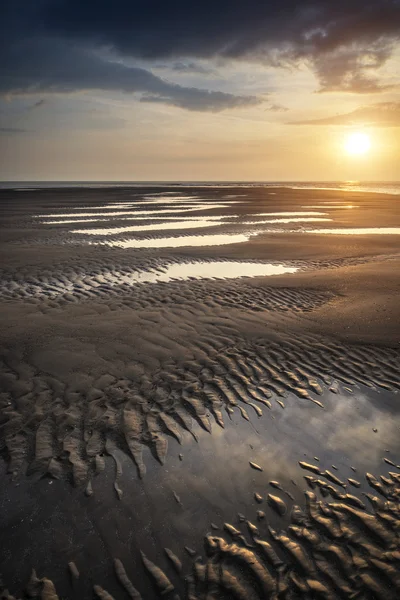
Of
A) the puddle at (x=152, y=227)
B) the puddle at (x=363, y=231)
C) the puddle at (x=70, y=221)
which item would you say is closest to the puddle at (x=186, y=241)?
the puddle at (x=152, y=227)

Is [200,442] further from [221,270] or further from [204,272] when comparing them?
[221,270]

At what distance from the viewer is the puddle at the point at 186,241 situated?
20256mm

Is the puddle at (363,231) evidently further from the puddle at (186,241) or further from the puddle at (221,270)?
the puddle at (221,270)

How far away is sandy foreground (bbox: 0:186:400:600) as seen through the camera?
349cm

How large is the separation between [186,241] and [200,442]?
17.3 metres

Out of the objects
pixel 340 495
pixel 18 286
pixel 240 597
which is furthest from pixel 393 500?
pixel 18 286

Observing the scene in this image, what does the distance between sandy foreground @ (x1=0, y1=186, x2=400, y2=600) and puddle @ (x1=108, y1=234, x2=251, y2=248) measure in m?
8.32

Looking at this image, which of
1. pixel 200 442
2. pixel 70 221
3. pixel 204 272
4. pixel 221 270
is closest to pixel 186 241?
pixel 221 270

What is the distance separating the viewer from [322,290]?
482 inches

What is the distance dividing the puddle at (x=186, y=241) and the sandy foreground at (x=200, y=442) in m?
8.32

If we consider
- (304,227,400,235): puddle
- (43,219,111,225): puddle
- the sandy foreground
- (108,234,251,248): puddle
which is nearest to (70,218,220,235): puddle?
(108,234,251,248): puddle

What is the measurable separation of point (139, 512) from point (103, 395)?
2547mm

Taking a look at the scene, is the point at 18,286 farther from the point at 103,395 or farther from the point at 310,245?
the point at 310,245

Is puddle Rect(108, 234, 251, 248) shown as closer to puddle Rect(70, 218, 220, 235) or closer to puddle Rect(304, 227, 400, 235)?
puddle Rect(70, 218, 220, 235)
